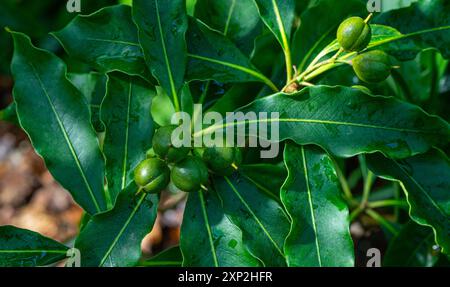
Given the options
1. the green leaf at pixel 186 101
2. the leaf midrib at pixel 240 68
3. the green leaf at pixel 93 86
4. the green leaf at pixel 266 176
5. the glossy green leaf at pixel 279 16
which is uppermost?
the glossy green leaf at pixel 279 16

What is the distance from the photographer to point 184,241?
53.9 inches

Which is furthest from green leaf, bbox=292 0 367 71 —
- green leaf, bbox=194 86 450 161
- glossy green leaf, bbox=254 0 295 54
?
green leaf, bbox=194 86 450 161

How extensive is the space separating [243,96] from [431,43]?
0.49 metres

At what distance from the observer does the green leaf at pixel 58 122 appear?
1461 millimetres

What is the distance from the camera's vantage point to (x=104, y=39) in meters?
1.46

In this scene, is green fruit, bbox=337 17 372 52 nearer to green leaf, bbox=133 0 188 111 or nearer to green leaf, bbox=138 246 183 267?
green leaf, bbox=133 0 188 111

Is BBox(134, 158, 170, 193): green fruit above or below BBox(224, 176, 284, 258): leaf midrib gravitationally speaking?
above

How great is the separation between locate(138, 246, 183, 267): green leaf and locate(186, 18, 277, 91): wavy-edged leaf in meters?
0.49

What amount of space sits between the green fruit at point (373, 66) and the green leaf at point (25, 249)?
81cm

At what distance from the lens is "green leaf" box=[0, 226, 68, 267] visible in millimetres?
1412

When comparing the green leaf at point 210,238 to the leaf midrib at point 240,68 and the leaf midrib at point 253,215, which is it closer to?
the leaf midrib at point 253,215

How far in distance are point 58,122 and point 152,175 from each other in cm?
33

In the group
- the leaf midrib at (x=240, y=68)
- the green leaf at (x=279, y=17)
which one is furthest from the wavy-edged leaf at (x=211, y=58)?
the green leaf at (x=279, y=17)

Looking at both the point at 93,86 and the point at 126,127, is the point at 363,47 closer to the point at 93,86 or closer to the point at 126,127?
the point at 126,127
